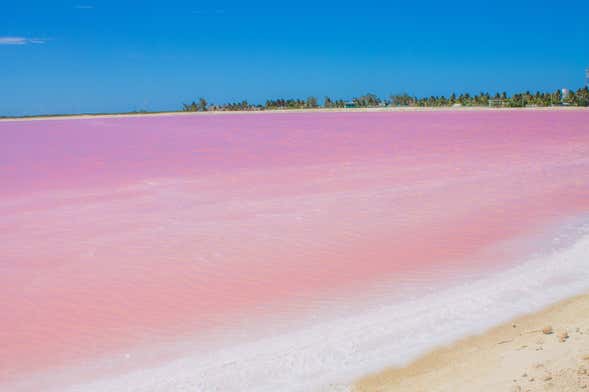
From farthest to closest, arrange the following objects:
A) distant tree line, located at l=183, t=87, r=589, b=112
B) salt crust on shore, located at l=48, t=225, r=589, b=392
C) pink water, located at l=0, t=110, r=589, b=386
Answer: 1. distant tree line, located at l=183, t=87, r=589, b=112
2. pink water, located at l=0, t=110, r=589, b=386
3. salt crust on shore, located at l=48, t=225, r=589, b=392

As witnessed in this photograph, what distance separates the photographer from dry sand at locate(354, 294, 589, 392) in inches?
116

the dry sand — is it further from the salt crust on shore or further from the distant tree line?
the distant tree line

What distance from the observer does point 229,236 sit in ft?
23.1

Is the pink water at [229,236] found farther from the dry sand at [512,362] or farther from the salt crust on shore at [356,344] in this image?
the dry sand at [512,362]

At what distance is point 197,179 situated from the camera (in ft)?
40.6

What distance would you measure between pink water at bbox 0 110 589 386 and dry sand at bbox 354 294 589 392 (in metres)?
1.40

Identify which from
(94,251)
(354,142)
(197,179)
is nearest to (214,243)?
(94,251)

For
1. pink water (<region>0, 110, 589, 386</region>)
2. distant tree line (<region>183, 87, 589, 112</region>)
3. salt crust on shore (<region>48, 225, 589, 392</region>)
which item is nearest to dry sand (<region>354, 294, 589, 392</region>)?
salt crust on shore (<region>48, 225, 589, 392</region>)

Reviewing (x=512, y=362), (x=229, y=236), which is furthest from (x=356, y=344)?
(x=229, y=236)

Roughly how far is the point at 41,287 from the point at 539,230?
5577 mm

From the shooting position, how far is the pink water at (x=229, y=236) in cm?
469

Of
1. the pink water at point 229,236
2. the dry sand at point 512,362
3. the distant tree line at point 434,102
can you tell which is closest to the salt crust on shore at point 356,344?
the dry sand at point 512,362

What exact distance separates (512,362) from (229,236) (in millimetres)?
4339

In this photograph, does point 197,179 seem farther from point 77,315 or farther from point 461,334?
point 461,334
